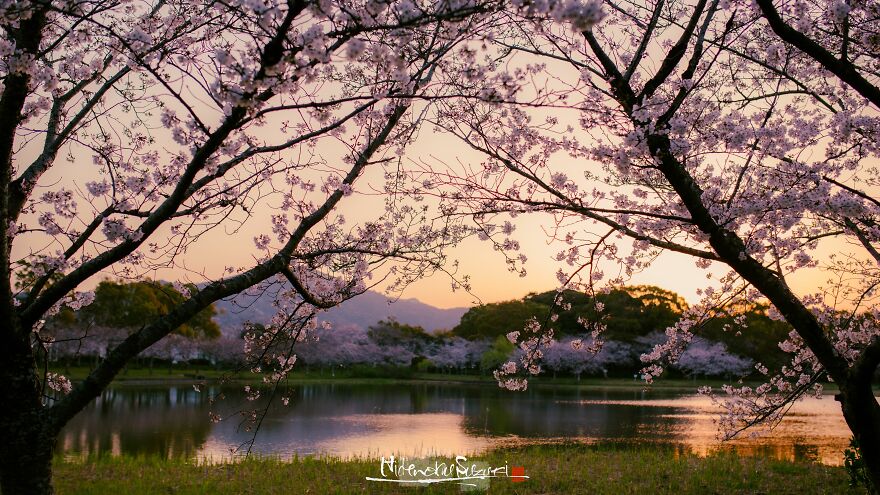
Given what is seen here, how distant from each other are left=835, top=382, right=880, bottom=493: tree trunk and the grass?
314 centimetres

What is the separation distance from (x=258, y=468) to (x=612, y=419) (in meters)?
14.3

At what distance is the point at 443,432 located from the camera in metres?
17.0

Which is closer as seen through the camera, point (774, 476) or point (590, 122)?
point (590, 122)

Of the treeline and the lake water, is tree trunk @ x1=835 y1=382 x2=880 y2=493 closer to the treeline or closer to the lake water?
the lake water

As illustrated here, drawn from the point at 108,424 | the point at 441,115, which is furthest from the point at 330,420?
the point at 441,115

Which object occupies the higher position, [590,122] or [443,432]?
[590,122]

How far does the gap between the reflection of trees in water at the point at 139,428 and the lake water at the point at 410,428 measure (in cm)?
3

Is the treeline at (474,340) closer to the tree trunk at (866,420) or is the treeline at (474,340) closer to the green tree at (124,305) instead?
the green tree at (124,305)

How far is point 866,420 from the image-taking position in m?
4.78

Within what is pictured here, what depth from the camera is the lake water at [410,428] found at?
13.9 meters

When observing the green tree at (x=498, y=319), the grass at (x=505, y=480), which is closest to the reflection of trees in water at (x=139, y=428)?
the grass at (x=505, y=480)

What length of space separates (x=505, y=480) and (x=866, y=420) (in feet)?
14.5

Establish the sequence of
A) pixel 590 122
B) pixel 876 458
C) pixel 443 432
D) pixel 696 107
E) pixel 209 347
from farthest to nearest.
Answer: pixel 209 347 → pixel 443 432 → pixel 696 107 → pixel 590 122 → pixel 876 458

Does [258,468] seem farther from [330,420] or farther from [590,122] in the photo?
[330,420]
